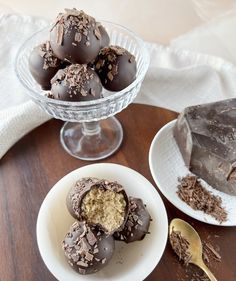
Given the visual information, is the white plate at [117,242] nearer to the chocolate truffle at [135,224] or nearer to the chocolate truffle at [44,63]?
the chocolate truffle at [135,224]

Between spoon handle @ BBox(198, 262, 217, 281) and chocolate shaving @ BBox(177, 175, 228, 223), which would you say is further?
chocolate shaving @ BBox(177, 175, 228, 223)

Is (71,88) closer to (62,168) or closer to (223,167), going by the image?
(62,168)

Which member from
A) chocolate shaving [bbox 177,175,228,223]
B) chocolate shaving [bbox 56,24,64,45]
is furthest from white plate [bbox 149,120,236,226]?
chocolate shaving [bbox 56,24,64,45]

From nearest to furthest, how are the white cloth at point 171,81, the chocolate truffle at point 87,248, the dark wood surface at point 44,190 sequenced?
the chocolate truffle at point 87,248 < the dark wood surface at point 44,190 < the white cloth at point 171,81

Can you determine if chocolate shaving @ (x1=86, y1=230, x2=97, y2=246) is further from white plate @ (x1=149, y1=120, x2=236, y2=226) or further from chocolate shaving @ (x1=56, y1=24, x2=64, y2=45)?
chocolate shaving @ (x1=56, y1=24, x2=64, y2=45)

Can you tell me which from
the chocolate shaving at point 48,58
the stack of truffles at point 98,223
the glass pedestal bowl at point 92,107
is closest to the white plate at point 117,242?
the stack of truffles at point 98,223

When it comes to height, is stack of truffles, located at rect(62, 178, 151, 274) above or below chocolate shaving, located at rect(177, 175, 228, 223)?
above

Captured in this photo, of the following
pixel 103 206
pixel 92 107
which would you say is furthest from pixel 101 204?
pixel 92 107
